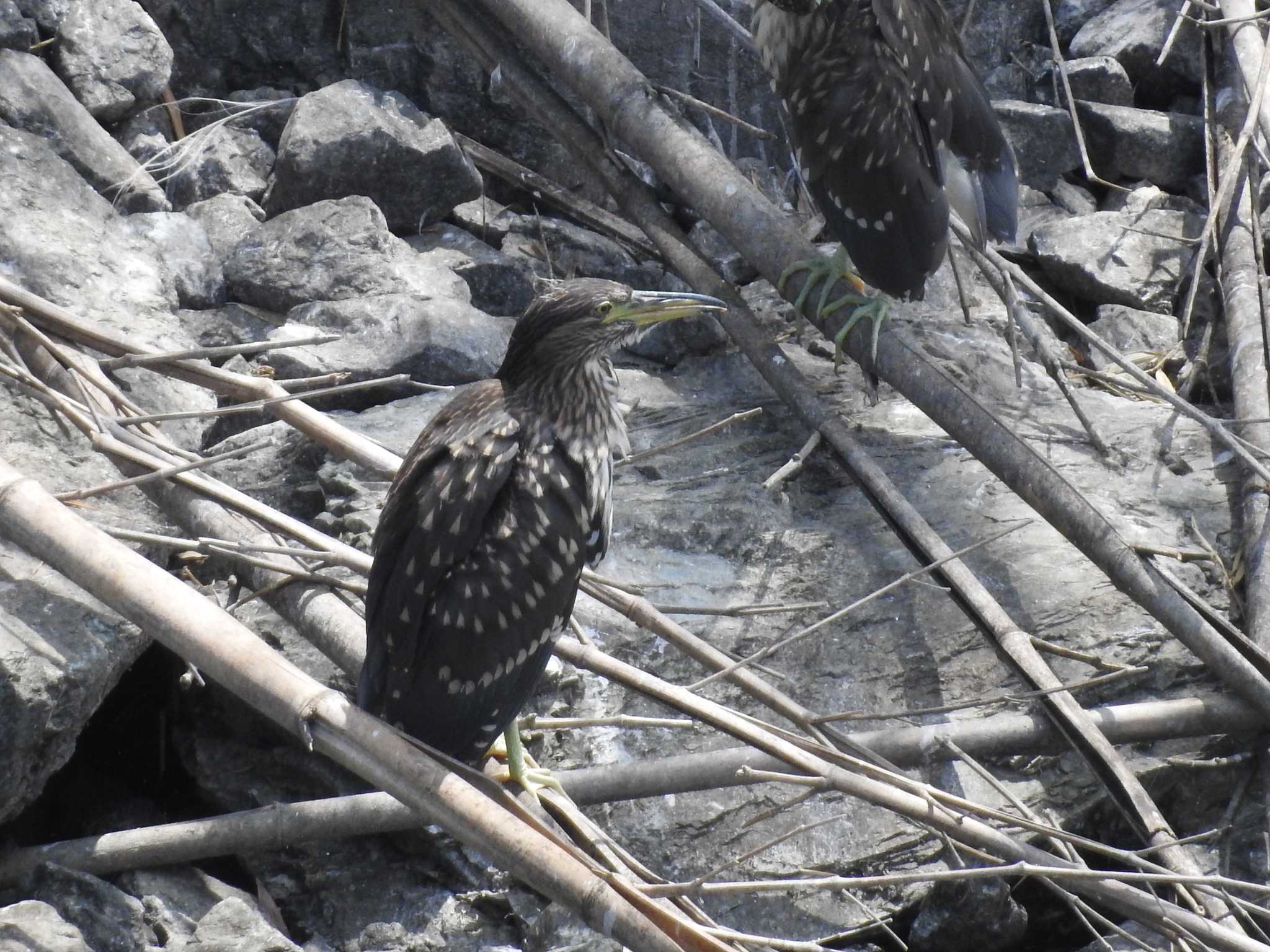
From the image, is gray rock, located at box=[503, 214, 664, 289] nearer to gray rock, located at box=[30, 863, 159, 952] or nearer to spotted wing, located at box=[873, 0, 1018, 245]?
spotted wing, located at box=[873, 0, 1018, 245]

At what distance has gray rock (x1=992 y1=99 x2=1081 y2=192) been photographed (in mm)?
5449

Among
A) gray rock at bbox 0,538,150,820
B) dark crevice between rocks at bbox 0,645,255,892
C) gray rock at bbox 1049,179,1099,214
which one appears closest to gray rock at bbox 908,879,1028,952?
dark crevice between rocks at bbox 0,645,255,892

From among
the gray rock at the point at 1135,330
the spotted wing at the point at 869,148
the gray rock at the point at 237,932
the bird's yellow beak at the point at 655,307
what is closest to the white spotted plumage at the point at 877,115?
the spotted wing at the point at 869,148

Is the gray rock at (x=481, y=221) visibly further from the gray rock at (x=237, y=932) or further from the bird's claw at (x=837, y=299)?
the gray rock at (x=237, y=932)

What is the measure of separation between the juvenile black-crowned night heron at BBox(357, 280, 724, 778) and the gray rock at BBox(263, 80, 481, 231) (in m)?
2.25

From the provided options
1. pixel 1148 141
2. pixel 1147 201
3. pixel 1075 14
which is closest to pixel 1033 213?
pixel 1147 201

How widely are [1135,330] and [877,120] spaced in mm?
1664

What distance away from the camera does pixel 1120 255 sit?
5.11 meters

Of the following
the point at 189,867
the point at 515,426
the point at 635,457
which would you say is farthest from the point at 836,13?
the point at 189,867

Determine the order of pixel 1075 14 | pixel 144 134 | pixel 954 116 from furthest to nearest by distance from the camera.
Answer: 1. pixel 1075 14
2. pixel 144 134
3. pixel 954 116

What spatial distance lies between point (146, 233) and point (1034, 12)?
401 cm

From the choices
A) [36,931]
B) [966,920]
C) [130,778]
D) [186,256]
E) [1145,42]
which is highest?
[1145,42]

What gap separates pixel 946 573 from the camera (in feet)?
11.7

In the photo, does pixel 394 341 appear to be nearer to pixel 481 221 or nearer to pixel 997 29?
pixel 481 221
